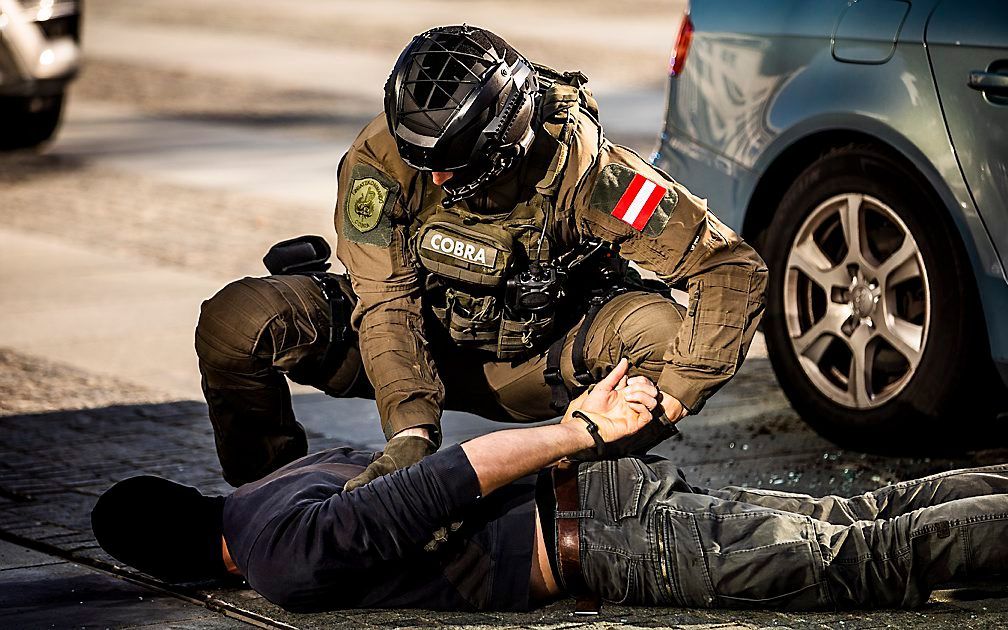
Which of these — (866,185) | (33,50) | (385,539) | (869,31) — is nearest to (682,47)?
(869,31)

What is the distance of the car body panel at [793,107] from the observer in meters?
4.59

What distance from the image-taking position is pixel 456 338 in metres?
4.37

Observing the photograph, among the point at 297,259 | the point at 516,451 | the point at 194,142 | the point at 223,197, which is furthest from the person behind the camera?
the point at 194,142

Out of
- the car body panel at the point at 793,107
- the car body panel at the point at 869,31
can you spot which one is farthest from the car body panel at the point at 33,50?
the car body panel at the point at 869,31

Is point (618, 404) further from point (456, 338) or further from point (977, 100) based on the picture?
point (977, 100)

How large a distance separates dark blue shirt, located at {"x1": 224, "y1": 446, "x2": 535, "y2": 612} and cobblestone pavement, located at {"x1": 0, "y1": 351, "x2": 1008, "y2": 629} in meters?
0.09

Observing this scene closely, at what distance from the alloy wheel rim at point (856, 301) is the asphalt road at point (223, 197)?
26cm

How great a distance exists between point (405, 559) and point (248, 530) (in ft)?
1.21

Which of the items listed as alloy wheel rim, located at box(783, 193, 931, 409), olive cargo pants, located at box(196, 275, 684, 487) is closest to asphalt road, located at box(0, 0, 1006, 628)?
alloy wheel rim, located at box(783, 193, 931, 409)

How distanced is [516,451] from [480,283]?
24.4 inches

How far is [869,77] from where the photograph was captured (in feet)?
15.9

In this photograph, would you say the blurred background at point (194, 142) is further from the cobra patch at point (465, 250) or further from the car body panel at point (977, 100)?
the car body panel at point (977, 100)

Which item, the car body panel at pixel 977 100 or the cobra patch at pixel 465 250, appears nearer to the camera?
the cobra patch at pixel 465 250

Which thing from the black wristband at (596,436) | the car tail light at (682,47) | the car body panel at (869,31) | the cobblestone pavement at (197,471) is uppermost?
the car body panel at (869,31)
